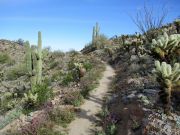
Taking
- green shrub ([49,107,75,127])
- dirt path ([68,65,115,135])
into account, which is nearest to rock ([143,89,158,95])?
dirt path ([68,65,115,135])

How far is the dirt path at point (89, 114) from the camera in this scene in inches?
518

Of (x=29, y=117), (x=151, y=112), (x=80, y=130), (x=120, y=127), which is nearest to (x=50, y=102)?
(x=29, y=117)

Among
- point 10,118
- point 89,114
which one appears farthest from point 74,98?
point 10,118

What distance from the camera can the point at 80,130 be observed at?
13.1 metres

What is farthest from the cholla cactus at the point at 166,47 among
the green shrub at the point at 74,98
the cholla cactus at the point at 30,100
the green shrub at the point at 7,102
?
the green shrub at the point at 7,102

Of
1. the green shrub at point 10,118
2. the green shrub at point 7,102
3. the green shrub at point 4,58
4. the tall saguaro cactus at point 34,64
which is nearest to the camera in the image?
the green shrub at point 10,118

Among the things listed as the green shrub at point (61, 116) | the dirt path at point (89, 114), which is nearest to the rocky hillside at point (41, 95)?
the green shrub at point (61, 116)

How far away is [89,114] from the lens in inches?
574

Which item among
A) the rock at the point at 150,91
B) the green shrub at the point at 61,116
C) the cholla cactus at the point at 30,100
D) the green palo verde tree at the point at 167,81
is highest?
the green palo verde tree at the point at 167,81

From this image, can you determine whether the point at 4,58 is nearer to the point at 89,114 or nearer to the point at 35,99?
the point at 35,99

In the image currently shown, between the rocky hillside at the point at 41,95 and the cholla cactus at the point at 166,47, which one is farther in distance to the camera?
the rocky hillside at the point at 41,95

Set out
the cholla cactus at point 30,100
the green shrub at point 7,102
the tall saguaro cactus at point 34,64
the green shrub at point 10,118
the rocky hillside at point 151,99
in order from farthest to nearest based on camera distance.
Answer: the tall saguaro cactus at point 34,64, the green shrub at point 7,102, the cholla cactus at point 30,100, the green shrub at point 10,118, the rocky hillside at point 151,99

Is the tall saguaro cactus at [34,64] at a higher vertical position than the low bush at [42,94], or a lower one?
higher

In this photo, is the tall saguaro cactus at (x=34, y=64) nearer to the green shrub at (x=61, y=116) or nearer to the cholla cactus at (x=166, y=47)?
the green shrub at (x=61, y=116)
